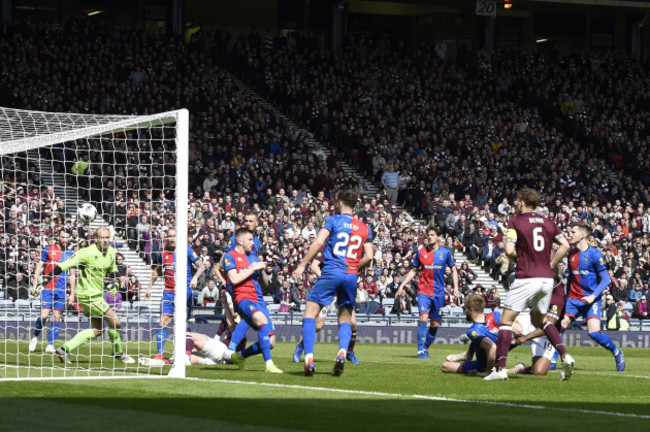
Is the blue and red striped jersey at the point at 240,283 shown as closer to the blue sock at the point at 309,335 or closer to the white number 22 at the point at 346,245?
the blue sock at the point at 309,335

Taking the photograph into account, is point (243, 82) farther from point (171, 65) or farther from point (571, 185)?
point (571, 185)

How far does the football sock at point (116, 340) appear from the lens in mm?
15747

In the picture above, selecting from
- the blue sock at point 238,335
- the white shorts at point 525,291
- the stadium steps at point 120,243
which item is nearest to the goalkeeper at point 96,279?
the blue sock at point 238,335

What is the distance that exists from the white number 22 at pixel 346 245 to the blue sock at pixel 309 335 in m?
0.85

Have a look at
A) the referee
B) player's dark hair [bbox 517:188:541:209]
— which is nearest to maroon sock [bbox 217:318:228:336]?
player's dark hair [bbox 517:188:541:209]

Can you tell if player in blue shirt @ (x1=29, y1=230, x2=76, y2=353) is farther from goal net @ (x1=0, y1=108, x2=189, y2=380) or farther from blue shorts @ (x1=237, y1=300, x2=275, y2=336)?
blue shorts @ (x1=237, y1=300, x2=275, y2=336)

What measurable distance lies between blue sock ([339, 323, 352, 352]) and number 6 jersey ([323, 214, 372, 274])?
63 cm

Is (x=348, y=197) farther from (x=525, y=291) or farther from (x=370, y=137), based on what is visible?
(x=370, y=137)

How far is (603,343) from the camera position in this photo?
16797mm

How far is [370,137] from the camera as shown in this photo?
36.8 m

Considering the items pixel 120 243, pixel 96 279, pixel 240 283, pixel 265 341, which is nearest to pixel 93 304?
pixel 96 279

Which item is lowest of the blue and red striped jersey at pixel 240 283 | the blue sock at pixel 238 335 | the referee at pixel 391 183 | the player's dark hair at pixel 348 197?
the blue sock at pixel 238 335

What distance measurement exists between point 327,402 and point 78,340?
5.78 meters

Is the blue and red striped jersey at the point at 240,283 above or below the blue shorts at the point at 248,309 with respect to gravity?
above
